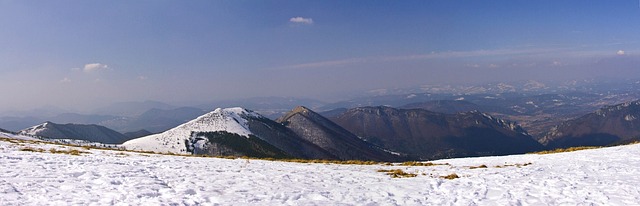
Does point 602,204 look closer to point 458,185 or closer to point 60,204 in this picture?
point 458,185

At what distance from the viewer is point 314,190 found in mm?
16047

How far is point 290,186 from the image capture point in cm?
1670

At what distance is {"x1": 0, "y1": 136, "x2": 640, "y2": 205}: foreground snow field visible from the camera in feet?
44.8

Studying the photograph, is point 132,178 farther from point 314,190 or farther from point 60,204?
point 314,190

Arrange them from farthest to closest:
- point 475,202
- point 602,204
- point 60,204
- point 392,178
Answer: point 392,178
point 475,202
point 602,204
point 60,204

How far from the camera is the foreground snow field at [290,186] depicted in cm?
1364

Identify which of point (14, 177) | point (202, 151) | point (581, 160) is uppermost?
point (14, 177)

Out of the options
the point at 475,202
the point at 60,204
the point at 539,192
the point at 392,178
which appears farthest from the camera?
the point at 392,178

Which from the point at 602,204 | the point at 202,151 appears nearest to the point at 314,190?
the point at 602,204

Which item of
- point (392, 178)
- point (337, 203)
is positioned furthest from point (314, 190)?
point (392, 178)

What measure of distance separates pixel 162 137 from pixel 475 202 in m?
197

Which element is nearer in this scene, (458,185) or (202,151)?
(458,185)

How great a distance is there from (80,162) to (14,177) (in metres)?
5.42

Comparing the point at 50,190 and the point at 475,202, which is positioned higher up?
the point at 50,190
